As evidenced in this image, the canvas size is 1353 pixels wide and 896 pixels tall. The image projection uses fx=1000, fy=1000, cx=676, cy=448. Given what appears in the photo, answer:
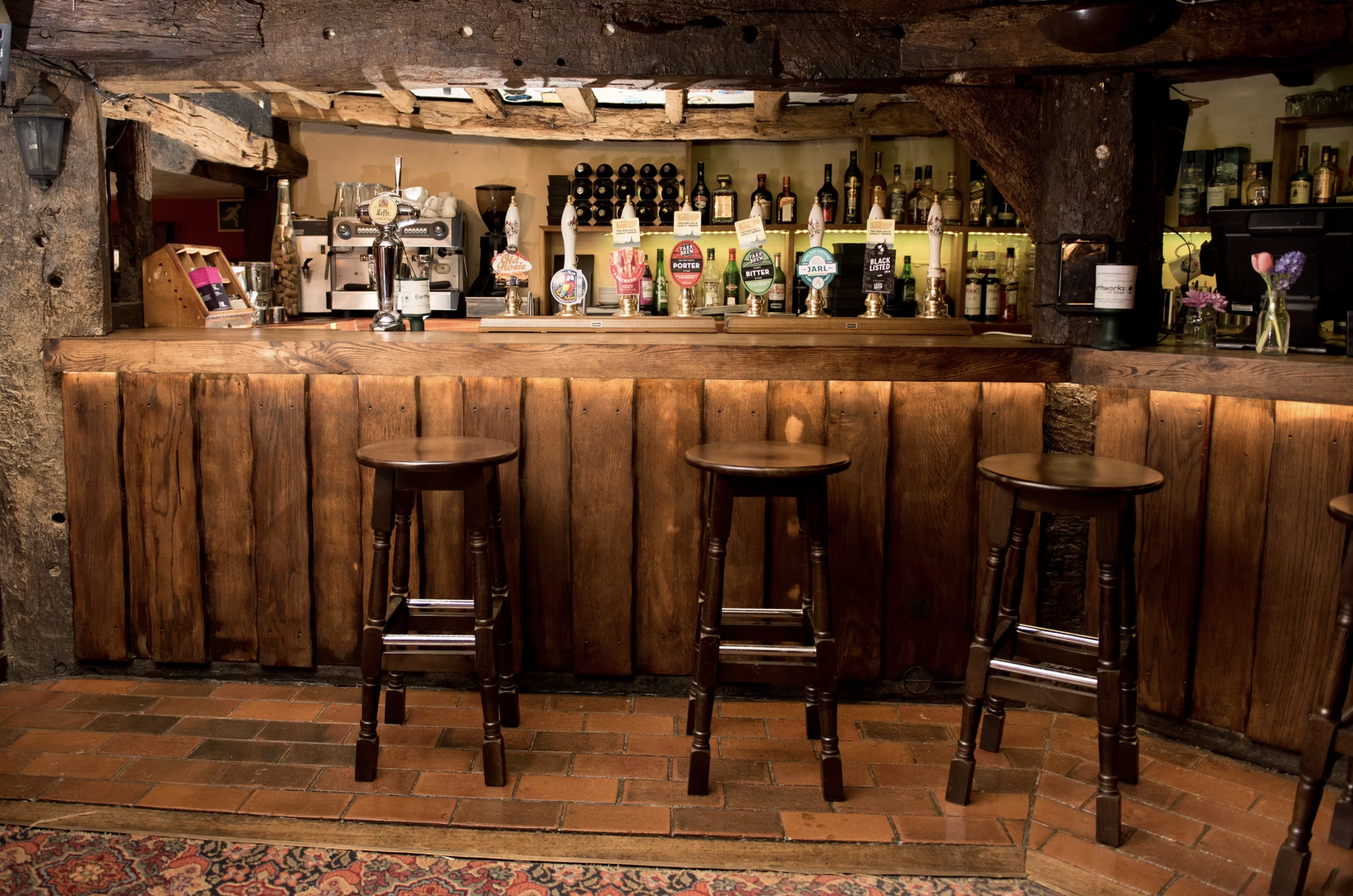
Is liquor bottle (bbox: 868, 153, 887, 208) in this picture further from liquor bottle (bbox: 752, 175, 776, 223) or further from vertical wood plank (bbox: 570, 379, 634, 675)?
vertical wood plank (bbox: 570, 379, 634, 675)

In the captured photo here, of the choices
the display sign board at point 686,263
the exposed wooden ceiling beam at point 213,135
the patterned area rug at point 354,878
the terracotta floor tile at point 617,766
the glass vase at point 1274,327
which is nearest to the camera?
the patterned area rug at point 354,878

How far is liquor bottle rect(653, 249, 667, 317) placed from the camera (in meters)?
6.13

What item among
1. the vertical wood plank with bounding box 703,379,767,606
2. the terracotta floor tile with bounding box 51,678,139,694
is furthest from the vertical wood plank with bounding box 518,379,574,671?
the terracotta floor tile with bounding box 51,678,139,694

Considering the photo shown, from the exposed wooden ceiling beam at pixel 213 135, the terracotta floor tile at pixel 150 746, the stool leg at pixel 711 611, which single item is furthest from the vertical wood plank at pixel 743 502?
the exposed wooden ceiling beam at pixel 213 135

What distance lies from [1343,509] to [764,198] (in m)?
4.66

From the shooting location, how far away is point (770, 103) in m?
4.92

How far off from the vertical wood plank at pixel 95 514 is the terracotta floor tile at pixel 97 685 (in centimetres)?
7

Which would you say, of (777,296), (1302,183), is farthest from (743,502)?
(1302,183)

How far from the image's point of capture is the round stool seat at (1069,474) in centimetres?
220

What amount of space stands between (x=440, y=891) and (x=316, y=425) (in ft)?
5.06

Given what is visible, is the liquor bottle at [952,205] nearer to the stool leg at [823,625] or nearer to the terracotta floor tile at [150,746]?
the stool leg at [823,625]

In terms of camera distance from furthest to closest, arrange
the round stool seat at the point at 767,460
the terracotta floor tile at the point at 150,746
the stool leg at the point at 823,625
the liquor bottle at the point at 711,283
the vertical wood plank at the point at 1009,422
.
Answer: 1. the liquor bottle at the point at 711,283
2. the vertical wood plank at the point at 1009,422
3. the terracotta floor tile at the point at 150,746
4. the stool leg at the point at 823,625
5. the round stool seat at the point at 767,460

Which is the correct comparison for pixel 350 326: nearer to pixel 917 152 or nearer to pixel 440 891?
pixel 440 891

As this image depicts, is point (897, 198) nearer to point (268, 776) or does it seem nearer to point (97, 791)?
point (268, 776)
